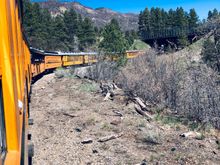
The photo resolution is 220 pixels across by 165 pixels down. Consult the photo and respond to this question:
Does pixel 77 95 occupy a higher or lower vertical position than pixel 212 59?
lower

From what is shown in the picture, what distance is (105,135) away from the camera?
30.5 ft

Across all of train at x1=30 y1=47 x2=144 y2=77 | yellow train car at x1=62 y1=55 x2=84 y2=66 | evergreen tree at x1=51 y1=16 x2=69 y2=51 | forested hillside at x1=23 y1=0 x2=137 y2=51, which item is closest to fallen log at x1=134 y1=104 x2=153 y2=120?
train at x1=30 y1=47 x2=144 y2=77

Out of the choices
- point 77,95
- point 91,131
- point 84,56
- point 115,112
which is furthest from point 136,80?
point 84,56

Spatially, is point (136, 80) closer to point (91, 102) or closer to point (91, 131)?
point (91, 102)

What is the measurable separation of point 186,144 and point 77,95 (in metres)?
6.92

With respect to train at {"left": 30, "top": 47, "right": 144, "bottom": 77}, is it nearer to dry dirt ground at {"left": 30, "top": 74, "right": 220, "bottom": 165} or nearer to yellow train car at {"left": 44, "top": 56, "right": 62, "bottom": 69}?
yellow train car at {"left": 44, "top": 56, "right": 62, "bottom": 69}

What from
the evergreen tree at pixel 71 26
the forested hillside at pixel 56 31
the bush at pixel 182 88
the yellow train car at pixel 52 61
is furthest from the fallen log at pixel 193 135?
the evergreen tree at pixel 71 26

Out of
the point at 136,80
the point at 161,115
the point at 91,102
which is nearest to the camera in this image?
the point at 161,115

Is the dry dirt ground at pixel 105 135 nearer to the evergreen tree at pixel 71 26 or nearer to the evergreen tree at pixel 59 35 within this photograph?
the evergreen tree at pixel 59 35

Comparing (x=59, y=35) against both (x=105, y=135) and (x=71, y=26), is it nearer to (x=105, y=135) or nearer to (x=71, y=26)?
(x=71, y=26)

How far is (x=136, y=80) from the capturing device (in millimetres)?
15031

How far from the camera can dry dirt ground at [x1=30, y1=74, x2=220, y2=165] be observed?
25.5ft

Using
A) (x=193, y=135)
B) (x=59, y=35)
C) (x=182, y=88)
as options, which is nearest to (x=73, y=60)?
(x=182, y=88)

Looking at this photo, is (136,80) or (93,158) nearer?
(93,158)
